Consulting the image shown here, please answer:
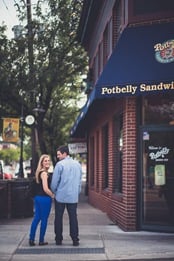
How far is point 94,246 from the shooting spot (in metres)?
9.26

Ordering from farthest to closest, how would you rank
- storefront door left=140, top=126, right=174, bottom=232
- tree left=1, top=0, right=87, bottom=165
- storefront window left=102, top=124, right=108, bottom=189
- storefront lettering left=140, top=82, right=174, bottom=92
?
tree left=1, top=0, right=87, bottom=165
storefront window left=102, top=124, right=108, bottom=189
storefront door left=140, top=126, right=174, bottom=232
storefront lettering left=140, top=82, right=174, bottom=92

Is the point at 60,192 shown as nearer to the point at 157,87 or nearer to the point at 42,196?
the point at 42,196

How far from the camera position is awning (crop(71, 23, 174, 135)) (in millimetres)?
10281

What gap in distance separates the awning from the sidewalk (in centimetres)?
290

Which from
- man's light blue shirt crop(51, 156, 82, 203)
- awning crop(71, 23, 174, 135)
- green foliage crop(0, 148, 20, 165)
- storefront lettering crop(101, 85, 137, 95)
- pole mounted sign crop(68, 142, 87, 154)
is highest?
green foliage crop(0, 148, 20, 165)

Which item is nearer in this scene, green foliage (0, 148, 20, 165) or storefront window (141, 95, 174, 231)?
storefront window (141, 95, 174, 231)

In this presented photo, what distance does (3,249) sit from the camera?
901 centimetres

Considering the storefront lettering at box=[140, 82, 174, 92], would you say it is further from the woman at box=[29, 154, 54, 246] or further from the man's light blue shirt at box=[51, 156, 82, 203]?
the woman at box=[29, 154, 54, 246]

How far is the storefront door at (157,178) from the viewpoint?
1097 cm

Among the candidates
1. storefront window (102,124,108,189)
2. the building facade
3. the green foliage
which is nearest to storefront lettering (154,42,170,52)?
the building facade

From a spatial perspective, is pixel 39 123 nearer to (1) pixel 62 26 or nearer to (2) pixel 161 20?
(1) pixel 62 26

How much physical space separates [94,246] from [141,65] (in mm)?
3849

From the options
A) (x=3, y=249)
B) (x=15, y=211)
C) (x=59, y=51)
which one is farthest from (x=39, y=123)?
(x=3, y=249)

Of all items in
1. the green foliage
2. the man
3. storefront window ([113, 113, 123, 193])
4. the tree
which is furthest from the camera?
the green foliage
